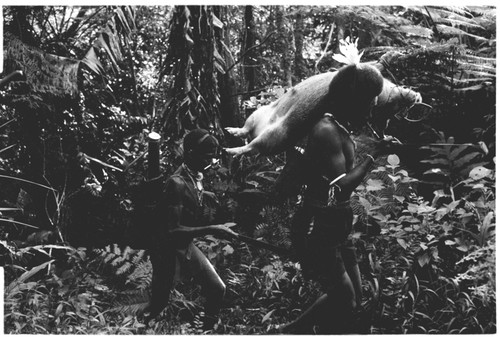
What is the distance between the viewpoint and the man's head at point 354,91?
Answer: 374 cm

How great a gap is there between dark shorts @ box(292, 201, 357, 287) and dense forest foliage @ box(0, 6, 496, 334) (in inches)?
15.0

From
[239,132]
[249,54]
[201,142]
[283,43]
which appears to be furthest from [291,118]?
[283,43]

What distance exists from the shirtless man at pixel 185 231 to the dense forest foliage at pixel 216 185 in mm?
240

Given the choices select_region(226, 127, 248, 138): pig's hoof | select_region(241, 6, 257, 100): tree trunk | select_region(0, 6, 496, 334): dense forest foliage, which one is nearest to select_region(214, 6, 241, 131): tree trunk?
select_region(0, 6, 496, 334): dense forest foliage

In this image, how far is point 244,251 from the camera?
5492 millimetres

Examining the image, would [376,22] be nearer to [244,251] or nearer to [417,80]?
[417,80]

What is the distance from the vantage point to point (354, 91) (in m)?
3.75

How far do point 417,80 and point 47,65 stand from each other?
11.1 ft

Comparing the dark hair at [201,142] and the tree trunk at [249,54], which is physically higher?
the dark hair at [201,142]

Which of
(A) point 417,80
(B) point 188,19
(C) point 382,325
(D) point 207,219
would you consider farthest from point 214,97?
(C) point 382,325

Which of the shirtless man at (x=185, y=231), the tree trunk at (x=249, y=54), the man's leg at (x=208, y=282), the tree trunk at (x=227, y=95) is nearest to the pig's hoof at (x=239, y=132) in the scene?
the shirtless man at (x=185, y=231)

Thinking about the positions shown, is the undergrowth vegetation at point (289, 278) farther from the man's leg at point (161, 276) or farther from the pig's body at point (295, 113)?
the pig's body at point (295, 113)

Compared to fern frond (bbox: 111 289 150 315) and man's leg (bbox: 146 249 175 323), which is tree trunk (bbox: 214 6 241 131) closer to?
fern frond (bbox: 111 289 150 315)

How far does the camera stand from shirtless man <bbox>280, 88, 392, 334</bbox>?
12.3ft
